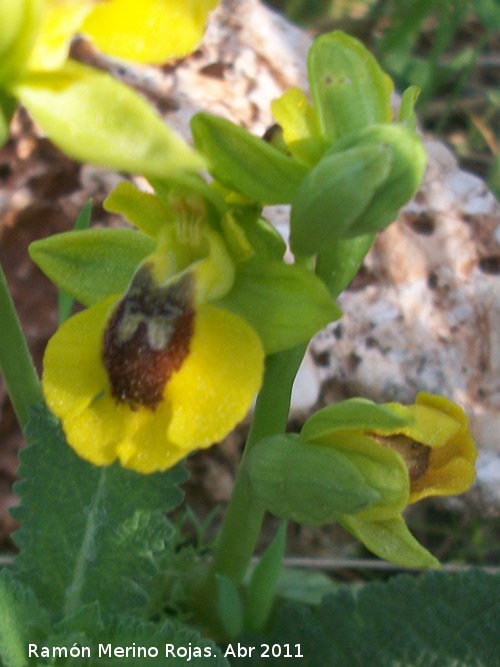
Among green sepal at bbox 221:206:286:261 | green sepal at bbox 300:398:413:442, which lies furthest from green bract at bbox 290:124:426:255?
green sepal at bbox 300:398:413:442

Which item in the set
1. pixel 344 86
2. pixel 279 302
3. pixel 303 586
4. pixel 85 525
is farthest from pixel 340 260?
pixel 303 586

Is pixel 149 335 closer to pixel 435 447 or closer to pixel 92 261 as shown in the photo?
pixel 92 261

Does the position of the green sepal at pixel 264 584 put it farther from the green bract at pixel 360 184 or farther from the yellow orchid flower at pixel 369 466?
the green bract at pixel 360 184

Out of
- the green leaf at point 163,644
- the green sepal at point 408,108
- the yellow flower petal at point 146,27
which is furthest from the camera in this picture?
the green leaf at point 163,644

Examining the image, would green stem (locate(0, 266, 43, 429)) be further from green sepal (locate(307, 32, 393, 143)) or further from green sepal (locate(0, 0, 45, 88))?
green sepal (locate(307, 32, 393, 143))

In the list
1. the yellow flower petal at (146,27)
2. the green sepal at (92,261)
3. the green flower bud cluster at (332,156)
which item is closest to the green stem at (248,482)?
the green flower bud cluster at (332,156)
